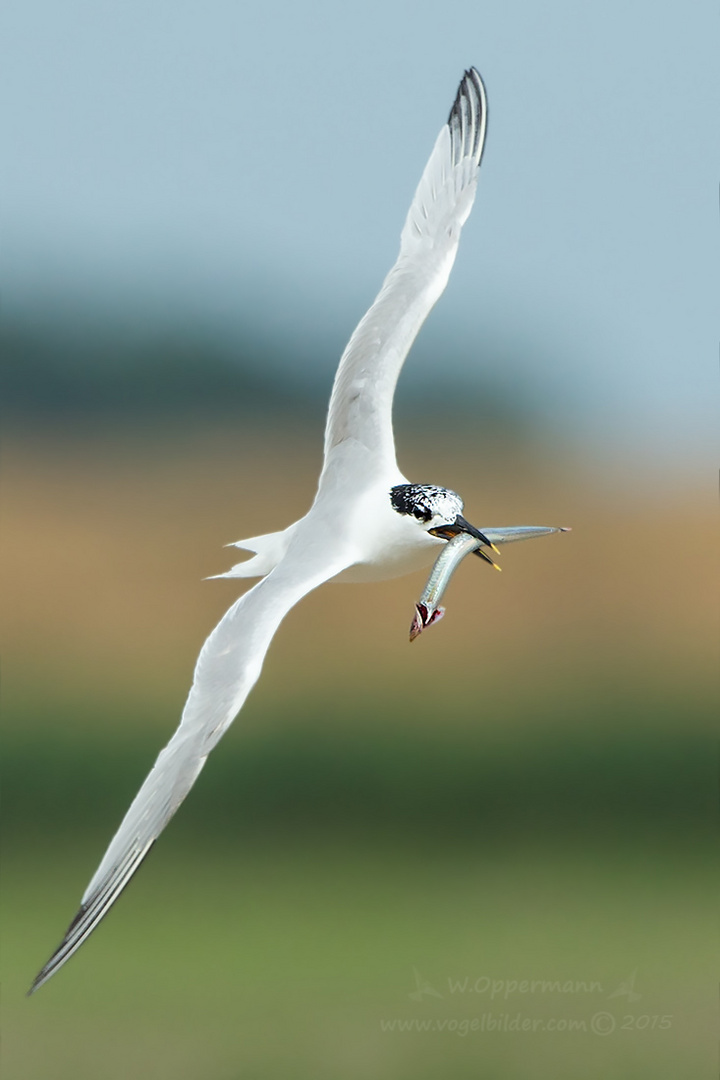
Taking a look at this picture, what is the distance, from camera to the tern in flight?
5859 millimetres

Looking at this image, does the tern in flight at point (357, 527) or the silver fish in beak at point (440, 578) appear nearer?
the tern in flight at point (357, 527)

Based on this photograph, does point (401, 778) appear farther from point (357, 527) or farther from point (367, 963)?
point (357, 527)

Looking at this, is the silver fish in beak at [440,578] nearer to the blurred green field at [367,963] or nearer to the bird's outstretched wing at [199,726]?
the bird's outstretched wing at [199,726]

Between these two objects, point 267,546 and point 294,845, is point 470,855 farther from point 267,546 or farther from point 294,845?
point 267,546

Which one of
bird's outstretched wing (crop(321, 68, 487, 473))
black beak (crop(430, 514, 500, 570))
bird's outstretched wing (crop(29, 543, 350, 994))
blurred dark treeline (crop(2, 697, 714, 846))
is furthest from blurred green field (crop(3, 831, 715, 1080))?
bird's outstretched wing (crop(29, 543, 350, 994))

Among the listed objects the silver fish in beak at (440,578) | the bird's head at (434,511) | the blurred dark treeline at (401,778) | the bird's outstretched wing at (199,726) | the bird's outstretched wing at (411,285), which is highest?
the bird's outstretched wing at (411,285)

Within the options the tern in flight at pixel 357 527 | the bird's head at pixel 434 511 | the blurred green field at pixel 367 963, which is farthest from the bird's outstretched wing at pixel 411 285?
the blurred green field at pixel 367 963

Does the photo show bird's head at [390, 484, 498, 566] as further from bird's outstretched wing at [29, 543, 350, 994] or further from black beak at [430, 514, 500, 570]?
bird's outstretched wing at [29, 543, 350, 994]

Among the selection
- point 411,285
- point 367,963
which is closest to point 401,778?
point 367,963

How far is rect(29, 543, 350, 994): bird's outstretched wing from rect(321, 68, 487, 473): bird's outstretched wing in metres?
0.90

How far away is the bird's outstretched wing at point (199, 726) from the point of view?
5688mm

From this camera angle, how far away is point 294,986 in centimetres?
2311

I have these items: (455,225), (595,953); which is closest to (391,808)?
(595,953)

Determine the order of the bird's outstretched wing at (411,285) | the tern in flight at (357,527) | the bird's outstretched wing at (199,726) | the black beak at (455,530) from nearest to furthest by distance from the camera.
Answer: the bird's outstretched wing at (199,726)
the tern in flight at (357,527)
the black beak at (455,530)
the bird's outstretched wing at (411,285)
